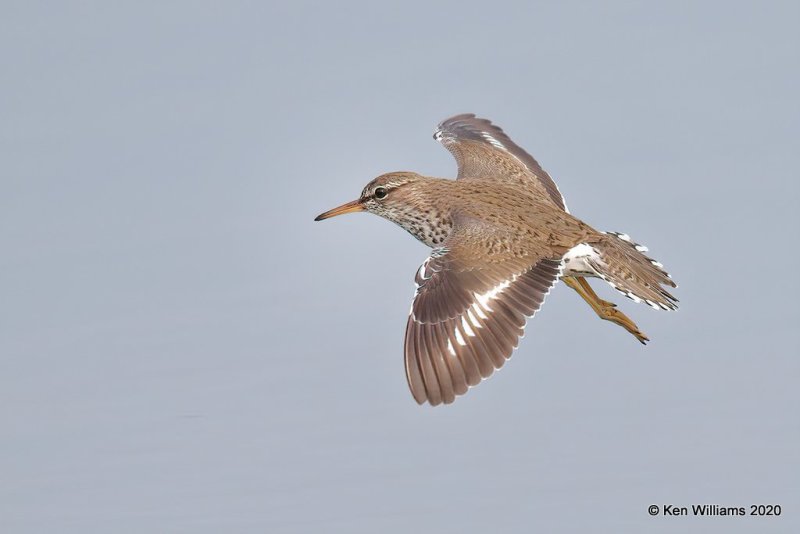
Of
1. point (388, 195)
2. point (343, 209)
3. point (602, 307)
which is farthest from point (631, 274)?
point (343, 209)

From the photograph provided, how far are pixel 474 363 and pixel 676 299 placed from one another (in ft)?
10.2

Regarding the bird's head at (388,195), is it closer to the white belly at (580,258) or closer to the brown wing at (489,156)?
the brown wing at (489,156)

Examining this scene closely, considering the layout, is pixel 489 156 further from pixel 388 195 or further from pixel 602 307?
pixel 602 307

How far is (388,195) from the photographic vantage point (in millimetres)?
16344

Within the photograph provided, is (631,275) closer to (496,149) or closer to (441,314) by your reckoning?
(441,314)

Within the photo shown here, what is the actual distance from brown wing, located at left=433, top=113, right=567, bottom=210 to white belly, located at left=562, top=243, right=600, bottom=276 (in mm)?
2232

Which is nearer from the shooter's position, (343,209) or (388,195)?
(388,195)

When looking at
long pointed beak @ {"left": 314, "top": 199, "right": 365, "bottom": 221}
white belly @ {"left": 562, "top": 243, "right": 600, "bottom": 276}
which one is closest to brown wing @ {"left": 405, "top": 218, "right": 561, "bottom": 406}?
white belly @ {"left": 562, "top": 243, "right": 600, "bottom": 276}

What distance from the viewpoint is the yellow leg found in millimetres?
15594

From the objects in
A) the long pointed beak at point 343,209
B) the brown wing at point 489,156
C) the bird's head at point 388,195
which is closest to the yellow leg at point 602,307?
the brown wing at point 489,156

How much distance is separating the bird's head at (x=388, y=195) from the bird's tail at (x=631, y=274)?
2.66m

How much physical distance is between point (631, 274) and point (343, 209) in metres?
4.22

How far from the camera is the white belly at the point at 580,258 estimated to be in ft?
46.7

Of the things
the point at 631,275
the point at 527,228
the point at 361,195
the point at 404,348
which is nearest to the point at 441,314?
the point at 404,348
